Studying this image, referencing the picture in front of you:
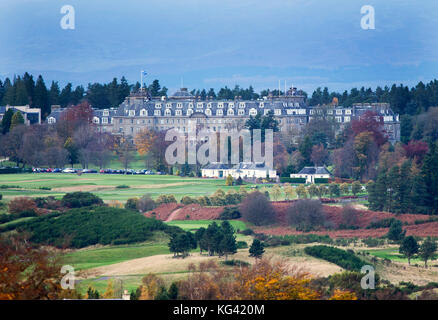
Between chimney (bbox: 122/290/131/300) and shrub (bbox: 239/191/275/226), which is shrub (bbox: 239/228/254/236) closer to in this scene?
shrub (bbox: 239/191/275/226)

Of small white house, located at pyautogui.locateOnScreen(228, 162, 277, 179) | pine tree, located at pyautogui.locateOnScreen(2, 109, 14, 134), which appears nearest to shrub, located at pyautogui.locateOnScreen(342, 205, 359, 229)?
small white house, located at pyautogui.locateOnScreen(228, 162, 277, 179)

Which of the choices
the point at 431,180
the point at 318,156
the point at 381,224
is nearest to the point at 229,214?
the point at 381,224

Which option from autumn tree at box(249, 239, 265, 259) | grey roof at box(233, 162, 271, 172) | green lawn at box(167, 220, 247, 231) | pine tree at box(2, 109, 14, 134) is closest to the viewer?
autumn tree at box(249, 239, 265, 259)

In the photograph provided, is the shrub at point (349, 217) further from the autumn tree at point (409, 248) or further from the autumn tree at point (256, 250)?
the autumn tree at point (256, 250)

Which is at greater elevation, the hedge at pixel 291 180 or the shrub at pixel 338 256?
the hedge at pixel 291 180

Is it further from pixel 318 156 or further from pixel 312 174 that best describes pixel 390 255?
pixel 318 156

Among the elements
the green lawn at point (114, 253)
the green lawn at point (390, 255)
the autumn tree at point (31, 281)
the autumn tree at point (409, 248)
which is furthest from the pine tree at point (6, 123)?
the autumn tree at point (31, 281)
